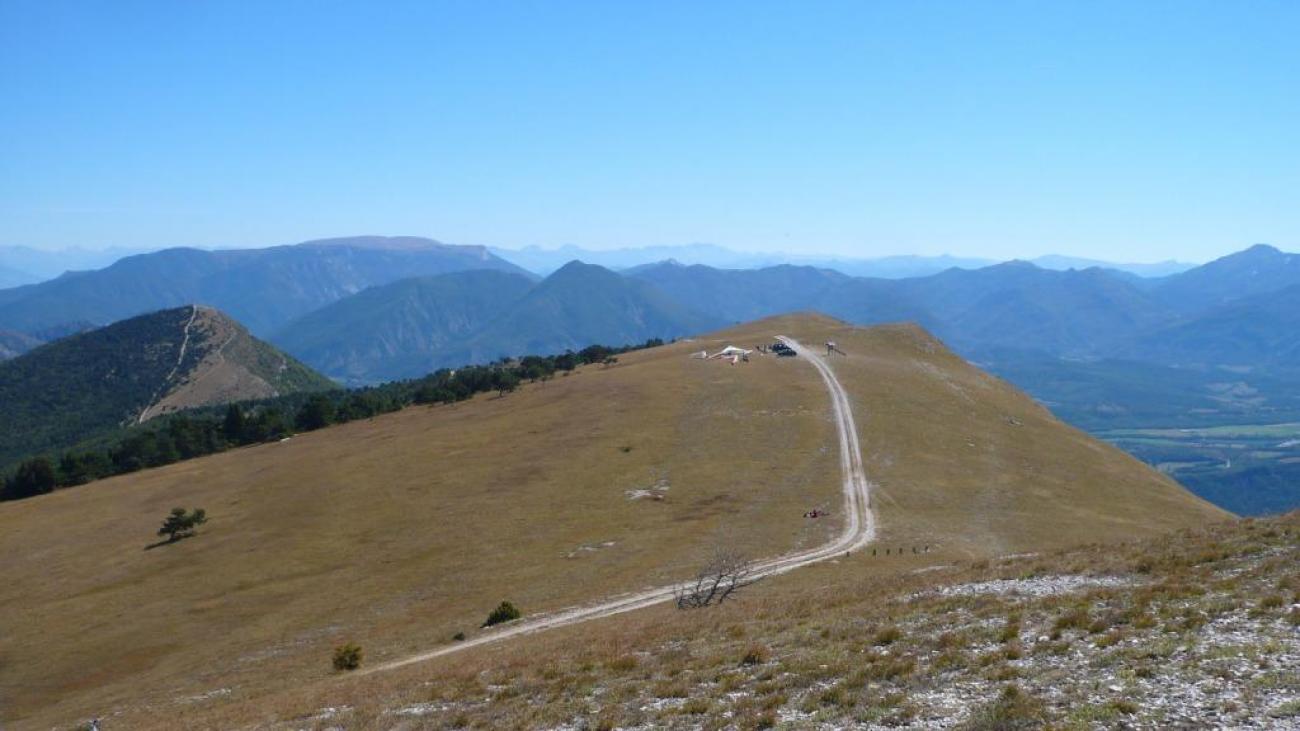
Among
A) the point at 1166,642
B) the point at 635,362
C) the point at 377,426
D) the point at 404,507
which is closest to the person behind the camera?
the point at 1166,642

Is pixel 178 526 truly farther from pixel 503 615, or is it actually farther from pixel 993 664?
pixel 993 664

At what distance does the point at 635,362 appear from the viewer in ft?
453

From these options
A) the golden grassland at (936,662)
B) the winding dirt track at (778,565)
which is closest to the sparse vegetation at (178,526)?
the golden grassland at (936,662)

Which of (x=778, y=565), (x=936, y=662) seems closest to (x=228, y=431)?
(x=778, y=565)

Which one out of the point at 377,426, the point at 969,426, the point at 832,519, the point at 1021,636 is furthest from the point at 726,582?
the point at 377,426

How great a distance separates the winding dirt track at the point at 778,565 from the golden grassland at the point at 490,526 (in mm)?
1536

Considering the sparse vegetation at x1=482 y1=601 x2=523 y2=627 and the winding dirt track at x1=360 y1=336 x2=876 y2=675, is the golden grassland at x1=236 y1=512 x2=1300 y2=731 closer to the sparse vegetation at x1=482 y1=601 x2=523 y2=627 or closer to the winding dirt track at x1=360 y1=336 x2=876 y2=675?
the winding dirt track at x1=360 y1=336 x2=876 y2=675

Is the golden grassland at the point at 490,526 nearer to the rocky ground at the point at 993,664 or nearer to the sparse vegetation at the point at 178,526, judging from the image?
the sparse vegetation at the point at 178,526

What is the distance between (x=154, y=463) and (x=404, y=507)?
280 feet

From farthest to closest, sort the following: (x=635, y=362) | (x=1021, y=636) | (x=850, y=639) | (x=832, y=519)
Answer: (x=635, y=362) < (x=832, y=519) < (x=850, y=639) < (x=1021, y=636)

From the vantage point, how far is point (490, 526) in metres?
59.0

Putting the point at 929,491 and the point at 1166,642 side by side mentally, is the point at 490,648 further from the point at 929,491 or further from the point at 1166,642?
the point at 929,491

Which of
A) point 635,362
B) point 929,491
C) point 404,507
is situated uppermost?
point 635,362

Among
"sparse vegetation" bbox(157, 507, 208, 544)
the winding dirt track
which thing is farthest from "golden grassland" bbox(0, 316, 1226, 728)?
"sparse vegetation" bbox(157, 507, 208, 544)
